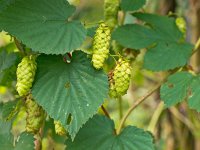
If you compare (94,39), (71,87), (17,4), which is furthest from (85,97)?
(17,4)

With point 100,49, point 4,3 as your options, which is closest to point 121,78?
point 100,49

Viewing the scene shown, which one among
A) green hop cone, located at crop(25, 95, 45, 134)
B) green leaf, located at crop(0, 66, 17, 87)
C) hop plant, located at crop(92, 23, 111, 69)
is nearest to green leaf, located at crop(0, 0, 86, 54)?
hop plant, located at crop(92, 23, 111, 69)

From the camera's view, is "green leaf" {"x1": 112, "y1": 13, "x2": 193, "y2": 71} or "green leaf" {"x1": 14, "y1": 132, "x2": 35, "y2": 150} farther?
"green leaf" {"x1": 112, "y1": 13, "x2": 193, "y2": 71}

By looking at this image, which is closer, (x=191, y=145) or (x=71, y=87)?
(x=71, y=87)

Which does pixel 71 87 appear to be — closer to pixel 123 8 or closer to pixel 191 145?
pixel 123 8

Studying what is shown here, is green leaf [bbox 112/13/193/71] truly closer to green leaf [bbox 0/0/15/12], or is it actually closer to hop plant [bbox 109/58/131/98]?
hop plant [bbox 109/58/131/98]

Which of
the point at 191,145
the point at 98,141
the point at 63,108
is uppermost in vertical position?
the point at 63,108

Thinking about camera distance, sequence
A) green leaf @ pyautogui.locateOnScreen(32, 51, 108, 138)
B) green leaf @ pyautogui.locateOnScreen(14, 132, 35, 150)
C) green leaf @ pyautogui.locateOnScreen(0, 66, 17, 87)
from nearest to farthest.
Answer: green leaf @ pyautogui.locateOnScreen(32, 51, 108, 138)
green leaf @ pyautogui.locateOnScreen(14, 132, 35, 150)
green leaf @ pyautogui.locateOnScreen(0, 66, 17, 87)
